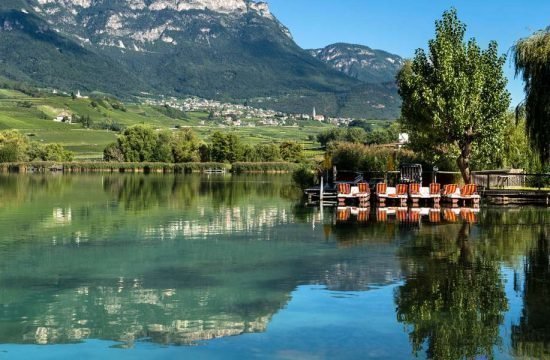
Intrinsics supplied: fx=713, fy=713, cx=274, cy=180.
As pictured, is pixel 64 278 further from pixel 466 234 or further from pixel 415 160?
pixel 415 160

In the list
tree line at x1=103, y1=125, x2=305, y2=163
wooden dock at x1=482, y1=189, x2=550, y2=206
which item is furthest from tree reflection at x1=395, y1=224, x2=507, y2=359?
tree line at x1=103, y1=125, x2=305, y2=163

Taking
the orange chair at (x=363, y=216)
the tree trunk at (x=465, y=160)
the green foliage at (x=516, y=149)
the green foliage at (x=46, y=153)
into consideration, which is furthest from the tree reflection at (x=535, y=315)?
the green foliage at (x=46, y=153)

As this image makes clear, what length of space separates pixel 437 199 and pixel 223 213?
54.7 ft

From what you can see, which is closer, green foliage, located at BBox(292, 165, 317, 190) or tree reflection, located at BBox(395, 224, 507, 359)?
tree reflection, located at BBox(395, 224, 507, 359)

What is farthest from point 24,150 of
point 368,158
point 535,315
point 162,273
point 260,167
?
point 535,315

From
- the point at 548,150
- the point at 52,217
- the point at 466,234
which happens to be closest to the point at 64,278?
the point at 466,234

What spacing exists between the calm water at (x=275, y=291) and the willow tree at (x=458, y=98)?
17797 millimetres

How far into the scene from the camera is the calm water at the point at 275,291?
600 inches

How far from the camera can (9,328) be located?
54.1ft

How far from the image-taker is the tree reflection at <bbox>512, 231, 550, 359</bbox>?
14781 millimetres

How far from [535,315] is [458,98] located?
126 feet

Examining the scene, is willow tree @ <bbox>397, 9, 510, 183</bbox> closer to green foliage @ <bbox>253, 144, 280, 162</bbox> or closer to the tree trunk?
the tree trunk

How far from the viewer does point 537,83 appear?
142 feet

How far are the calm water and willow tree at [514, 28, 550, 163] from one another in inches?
330
